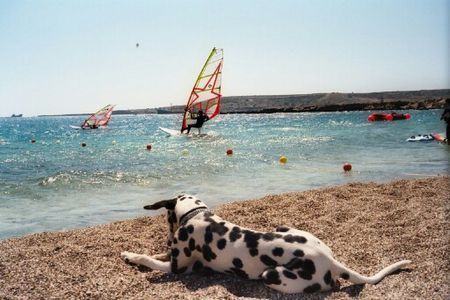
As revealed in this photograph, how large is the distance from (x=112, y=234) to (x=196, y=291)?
113 inches

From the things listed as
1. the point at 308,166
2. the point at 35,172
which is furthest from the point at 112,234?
the point at 35,172

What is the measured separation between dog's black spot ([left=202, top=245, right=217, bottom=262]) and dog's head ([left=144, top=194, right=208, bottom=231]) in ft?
1.59

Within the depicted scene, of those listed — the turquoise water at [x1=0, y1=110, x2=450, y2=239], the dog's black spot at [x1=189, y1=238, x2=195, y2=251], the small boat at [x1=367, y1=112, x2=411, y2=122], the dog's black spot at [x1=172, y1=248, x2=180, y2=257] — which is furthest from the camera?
the small boat at [x1=367, y1=112, x2=411, y2=122]

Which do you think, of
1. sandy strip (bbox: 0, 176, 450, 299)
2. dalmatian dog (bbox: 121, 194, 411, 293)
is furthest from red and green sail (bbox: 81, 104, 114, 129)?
dalmatian dog (bbox: 121, 194, 411, 293)

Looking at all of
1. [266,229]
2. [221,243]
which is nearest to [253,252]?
[221,243]

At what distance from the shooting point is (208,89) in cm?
2798

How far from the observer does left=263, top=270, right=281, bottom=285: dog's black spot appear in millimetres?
4398

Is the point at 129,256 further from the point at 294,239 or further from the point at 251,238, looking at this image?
the point at 294,239

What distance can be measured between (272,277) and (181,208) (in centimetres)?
157

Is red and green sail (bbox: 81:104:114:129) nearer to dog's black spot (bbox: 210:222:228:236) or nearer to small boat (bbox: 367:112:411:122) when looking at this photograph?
small boat (bbox: 367:112:411:122)

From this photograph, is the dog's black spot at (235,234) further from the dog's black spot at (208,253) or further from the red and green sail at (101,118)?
the red and green sail at (101,118)

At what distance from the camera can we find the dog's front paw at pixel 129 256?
561 cm

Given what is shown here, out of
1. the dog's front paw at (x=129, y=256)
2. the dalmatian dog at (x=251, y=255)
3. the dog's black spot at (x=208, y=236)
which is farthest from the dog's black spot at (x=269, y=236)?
the dog's front paw at (x=129, y=256)

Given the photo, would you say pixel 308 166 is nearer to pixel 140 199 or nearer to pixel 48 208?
pixel 140 199
